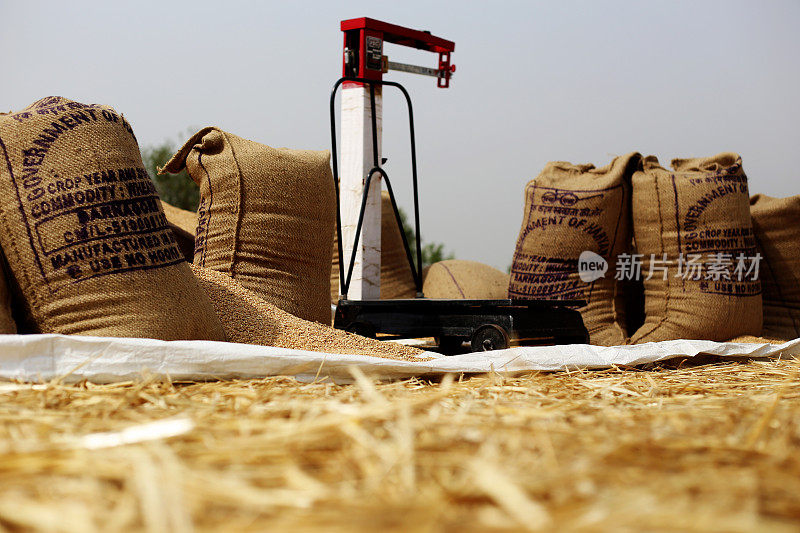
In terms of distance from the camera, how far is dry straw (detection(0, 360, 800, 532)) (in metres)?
0.57

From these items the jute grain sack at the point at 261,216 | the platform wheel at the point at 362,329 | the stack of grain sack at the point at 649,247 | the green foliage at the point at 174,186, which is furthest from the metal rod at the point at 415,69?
the green foliage at the point at 174,186

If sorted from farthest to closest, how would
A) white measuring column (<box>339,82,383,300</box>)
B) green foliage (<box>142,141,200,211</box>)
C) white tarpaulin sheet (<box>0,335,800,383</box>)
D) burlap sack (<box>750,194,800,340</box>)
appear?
green foliage (<box>142,141,200,211</box>) < burlap sack (<box>750,194,800,340</box>) < white measuring column (<box>339,82,383,300</box>) < white tarpaulin sheet (<box>0,335,800,383</box>)

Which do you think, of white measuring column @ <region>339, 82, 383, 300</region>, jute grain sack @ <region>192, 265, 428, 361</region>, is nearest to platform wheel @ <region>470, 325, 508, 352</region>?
jute grain sack @ <region>192, 265, 428, 361</region>

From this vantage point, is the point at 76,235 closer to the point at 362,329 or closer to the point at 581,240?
the point at 362,329

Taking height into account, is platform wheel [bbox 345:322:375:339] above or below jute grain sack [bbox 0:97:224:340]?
below

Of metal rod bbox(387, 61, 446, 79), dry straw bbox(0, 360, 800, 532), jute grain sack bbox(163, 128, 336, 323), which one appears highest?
metal rod bbox(387, 61, 446, 79)

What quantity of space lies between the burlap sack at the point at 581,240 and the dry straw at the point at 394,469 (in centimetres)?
206

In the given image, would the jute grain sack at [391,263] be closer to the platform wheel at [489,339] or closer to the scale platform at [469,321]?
the scale platform at [469,321]

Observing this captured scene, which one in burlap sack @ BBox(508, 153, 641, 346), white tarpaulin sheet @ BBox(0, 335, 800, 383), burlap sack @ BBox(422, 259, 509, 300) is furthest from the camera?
burlap sack @ BBox(422, 259, 509, 300)

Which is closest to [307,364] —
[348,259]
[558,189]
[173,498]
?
[173,498]

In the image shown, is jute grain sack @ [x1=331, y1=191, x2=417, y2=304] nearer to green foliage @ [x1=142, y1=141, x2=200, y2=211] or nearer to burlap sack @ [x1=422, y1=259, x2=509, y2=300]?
burlap sack @ [x1=422, y1=259, x2=509, y2=300]

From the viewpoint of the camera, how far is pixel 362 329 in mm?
2566

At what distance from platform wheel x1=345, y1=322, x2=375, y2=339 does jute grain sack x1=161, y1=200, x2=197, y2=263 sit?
71 cm

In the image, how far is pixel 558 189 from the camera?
3.15 meters
